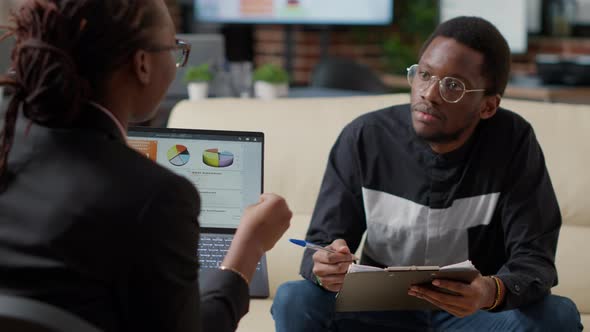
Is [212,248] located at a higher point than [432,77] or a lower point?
lower

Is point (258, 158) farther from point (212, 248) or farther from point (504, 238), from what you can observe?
point (504, 238)

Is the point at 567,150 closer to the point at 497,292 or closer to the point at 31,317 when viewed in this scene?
the point at 497,292

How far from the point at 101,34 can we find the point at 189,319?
38cm

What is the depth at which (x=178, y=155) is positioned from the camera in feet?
6.24

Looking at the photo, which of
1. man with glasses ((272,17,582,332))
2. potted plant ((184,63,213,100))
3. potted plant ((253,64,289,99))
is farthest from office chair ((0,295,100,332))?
potted plant ((253,64,289,99))

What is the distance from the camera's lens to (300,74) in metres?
6.27

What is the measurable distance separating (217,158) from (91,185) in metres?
0.81

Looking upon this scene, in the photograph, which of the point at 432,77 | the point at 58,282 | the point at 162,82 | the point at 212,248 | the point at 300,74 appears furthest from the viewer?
the point at 300,74

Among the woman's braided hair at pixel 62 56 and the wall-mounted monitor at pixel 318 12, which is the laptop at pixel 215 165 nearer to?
the woman's braided hair at pixel 62 56

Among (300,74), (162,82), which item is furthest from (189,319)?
(300,74)

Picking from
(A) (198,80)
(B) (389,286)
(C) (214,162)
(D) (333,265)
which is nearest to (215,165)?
(C) (214,162)

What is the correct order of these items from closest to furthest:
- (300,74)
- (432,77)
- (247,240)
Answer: (247,240), (432,77), (300,74)

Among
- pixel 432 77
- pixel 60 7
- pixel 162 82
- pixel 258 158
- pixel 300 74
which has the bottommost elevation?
pixel 300 74

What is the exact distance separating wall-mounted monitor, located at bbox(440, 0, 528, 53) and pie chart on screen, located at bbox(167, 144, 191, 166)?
138 inches
